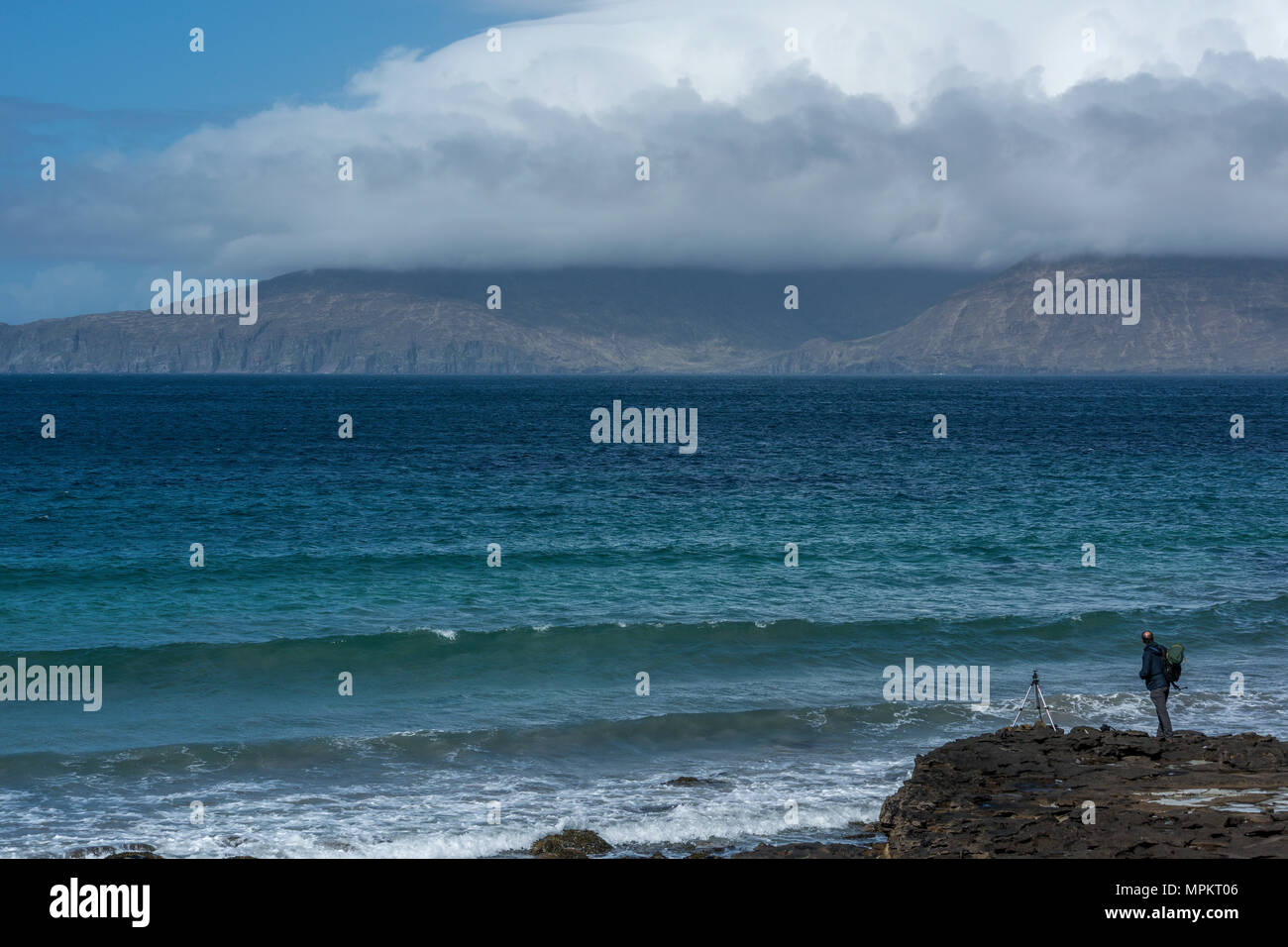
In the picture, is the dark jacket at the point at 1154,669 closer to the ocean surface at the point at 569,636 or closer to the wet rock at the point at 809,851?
the ocean surface at the point at 569,636

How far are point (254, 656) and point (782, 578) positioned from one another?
1701cm

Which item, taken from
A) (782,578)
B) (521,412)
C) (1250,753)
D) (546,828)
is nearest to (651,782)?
(546,828)

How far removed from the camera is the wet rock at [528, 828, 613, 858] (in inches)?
642

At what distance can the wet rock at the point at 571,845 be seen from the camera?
16.3m

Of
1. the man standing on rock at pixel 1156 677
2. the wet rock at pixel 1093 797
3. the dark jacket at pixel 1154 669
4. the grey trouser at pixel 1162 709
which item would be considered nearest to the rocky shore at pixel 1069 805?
the wet rock at pixel 1093 797

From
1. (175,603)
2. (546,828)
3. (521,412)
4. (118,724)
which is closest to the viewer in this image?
(546,828)

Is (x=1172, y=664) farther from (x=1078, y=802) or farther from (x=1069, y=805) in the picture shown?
(x=1069, y=805)

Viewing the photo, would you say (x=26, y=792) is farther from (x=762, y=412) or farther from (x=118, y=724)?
(x=762, y=412)

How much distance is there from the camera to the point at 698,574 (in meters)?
38.5

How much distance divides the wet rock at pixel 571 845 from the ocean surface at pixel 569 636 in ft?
2.19

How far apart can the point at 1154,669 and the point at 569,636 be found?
15.1 meters

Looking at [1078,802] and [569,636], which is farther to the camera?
[569,636]

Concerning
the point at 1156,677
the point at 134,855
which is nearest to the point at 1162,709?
the point at 1156,677

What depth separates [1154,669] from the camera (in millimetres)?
20984
